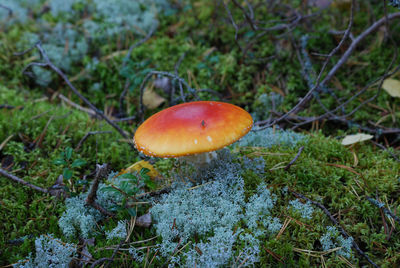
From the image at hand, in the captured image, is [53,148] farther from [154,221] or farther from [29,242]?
Answer: [154,221]

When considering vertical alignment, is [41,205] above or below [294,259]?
above

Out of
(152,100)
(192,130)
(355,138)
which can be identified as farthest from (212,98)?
→ (192,130)

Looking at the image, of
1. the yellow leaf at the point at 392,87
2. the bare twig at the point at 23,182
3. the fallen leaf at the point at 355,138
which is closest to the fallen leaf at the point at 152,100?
the bare twig at the point at 23,182

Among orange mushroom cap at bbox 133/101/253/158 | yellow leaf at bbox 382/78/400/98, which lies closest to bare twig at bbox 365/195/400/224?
orange mushroom cap at bbox 133/101/253/158

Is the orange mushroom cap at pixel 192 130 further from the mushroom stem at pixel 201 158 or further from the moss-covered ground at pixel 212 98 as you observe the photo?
the moss-covered ground at pixel 212 98

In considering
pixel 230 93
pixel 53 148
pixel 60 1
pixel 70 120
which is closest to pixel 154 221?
pixel 53 148

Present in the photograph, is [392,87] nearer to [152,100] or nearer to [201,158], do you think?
[201,158]
